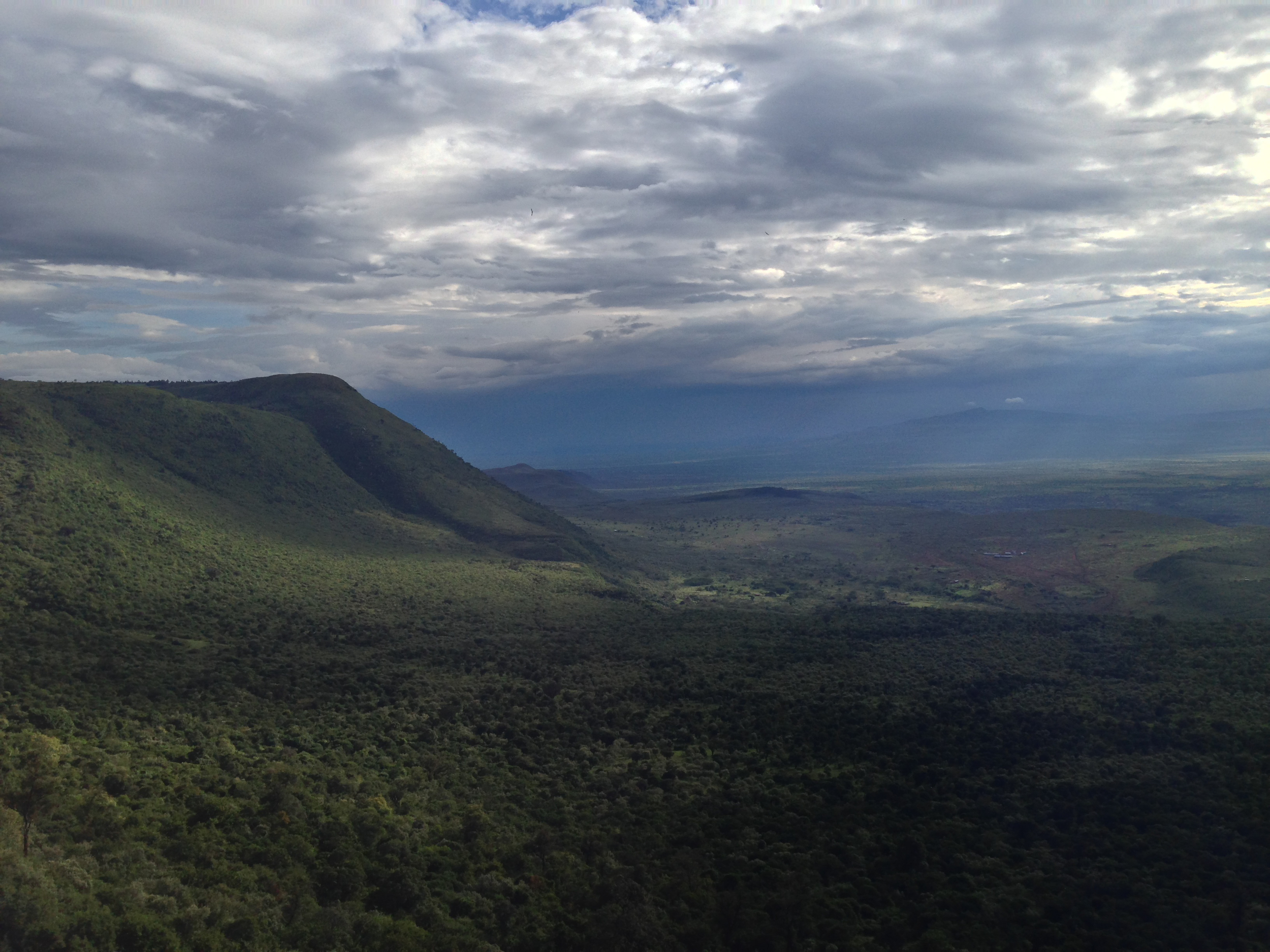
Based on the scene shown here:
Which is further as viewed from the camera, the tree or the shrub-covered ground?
the tree

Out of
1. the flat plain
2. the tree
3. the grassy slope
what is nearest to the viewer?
the tree

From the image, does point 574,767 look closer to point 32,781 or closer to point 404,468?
point 32,781

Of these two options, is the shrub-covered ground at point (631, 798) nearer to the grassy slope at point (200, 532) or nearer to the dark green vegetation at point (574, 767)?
the dark green vegetation at point (574, 767)

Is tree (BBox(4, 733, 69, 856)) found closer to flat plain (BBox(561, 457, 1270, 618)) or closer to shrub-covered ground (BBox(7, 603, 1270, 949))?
shrub-covered ground (BBox(7, 603, 1270, 949))

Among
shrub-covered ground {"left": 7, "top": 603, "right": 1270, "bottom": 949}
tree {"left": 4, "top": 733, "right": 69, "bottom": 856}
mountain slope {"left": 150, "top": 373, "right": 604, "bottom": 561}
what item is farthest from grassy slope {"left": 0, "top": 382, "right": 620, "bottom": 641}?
tree {"left": 4, "top": 733, "right": 69, "bottom": 856}

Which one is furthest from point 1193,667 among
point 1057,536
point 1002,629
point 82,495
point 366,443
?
point 366,443

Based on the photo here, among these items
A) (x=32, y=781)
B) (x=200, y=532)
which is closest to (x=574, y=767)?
(x=32, y=781)
